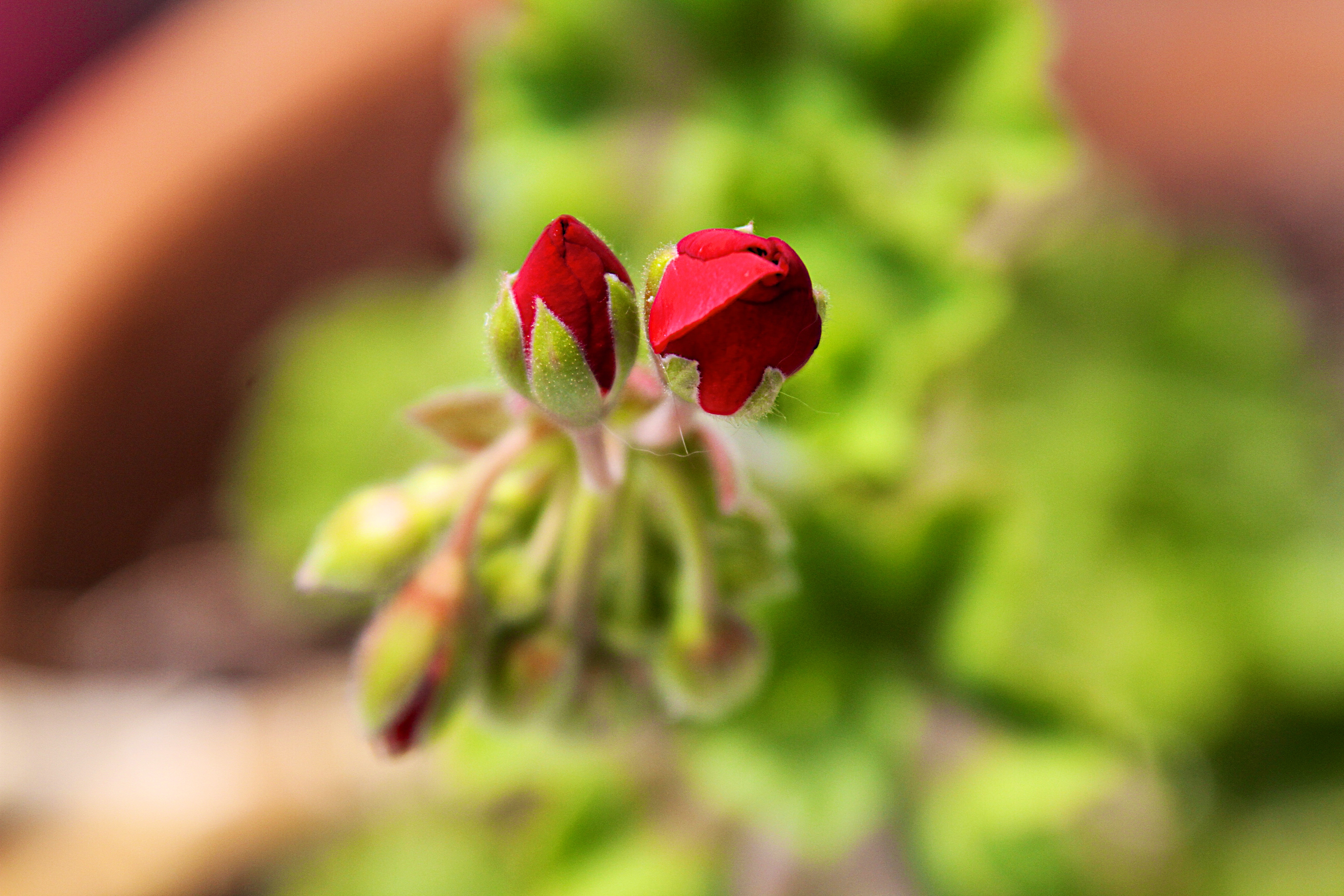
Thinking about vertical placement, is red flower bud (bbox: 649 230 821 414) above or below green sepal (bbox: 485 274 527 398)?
below

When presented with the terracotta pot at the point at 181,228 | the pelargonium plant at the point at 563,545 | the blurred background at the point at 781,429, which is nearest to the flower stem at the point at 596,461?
the pelargonium plant at the point at 563,545

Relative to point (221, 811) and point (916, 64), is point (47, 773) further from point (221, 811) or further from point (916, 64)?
point (916, 64)

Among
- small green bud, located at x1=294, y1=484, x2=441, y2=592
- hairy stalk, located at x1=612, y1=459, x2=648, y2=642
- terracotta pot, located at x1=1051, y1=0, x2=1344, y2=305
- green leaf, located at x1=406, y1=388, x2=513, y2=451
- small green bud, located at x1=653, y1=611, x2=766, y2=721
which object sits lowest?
small green bud, located at x1=653, y1=611, x2=766, y2=721

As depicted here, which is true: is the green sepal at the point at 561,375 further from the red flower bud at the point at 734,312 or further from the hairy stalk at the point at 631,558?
the hairy stalk at the point at 631,558

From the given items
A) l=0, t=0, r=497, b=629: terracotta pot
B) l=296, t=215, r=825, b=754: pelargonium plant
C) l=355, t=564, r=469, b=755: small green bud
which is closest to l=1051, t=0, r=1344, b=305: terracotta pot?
l=0, t=0, r=497, b=629: terracotta pot

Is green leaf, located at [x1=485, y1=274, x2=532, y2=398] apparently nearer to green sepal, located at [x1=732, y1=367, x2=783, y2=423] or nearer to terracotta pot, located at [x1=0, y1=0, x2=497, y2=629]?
green sepal, located at [x1=732, y1=367, x2=783, y2=423]

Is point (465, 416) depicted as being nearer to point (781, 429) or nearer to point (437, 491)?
point (437, 491)

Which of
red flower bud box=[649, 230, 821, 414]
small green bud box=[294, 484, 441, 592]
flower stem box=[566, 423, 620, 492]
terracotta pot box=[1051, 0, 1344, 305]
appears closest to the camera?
red flower bud box=[649, 230, 821, 414]

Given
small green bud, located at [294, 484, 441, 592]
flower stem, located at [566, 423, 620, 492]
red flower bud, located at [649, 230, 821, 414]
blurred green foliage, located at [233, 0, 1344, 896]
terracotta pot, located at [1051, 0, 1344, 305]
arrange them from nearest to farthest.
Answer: red flower bud, located at [649, 230, 821, 414]
flower stem, located at [566, 423, 620, 492]
small green bud, located at [294, 484, 441, 592]
blurred green foliage, located at [233, 0, 1344, 896]
terracotta pot, located at [1051, 0, 1344, 305]
